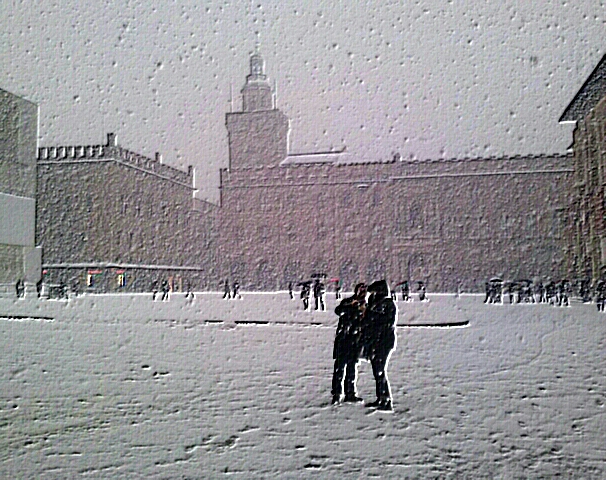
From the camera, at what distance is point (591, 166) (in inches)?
1032

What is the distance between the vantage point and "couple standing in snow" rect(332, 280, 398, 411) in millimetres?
5141

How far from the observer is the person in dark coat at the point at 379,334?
5.12 metres

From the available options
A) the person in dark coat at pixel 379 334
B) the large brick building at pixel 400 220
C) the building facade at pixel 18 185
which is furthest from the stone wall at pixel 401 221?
the person in dark coat at pixel 379 334

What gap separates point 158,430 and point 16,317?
11485 mm

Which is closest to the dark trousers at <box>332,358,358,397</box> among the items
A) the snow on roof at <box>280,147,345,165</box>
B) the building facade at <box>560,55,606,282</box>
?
the building facade at <box>560,55,606,282</box>

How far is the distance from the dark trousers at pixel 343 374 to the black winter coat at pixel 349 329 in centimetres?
4

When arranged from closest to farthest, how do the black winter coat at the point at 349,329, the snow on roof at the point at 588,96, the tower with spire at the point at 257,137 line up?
the black winter coat at the point at 349,329 → the snow on roof at the point at 588,96 → the tower with spire at the point at 257,137

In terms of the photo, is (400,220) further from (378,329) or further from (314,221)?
(378,329)

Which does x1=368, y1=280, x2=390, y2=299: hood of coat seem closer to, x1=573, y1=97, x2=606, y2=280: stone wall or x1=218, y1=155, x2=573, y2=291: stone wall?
x1=573, y1=97, x2=606, y2=280: stone wall

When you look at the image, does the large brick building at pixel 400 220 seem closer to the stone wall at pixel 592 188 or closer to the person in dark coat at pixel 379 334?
the stone wall at pixel 592 188

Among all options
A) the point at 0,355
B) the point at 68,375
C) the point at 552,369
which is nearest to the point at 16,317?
the point at 0,355

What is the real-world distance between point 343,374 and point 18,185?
1249 inches

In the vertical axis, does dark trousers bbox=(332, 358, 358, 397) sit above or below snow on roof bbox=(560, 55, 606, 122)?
below

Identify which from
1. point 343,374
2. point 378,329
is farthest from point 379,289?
point 343,374
